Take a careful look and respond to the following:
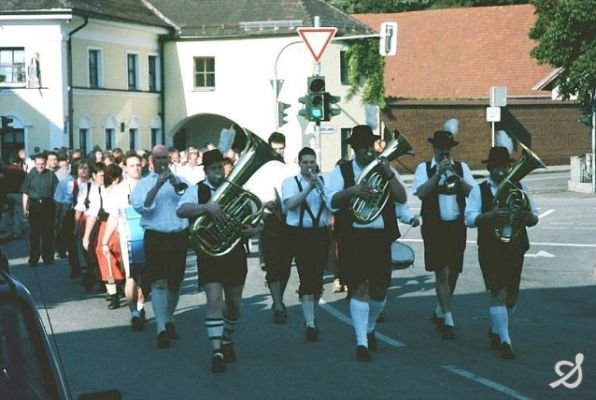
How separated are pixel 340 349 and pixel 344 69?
4416 centimetres

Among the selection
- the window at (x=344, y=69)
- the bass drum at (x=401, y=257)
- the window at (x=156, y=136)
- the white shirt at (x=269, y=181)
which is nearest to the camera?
the white shirt at (x=269, y=181)

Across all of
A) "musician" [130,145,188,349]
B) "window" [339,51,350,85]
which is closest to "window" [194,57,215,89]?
"window" [339,51,350,85]

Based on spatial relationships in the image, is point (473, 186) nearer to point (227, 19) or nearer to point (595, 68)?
point (595, 68)

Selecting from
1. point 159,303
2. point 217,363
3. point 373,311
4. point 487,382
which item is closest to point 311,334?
point 373,311

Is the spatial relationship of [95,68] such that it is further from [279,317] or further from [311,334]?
[311,334]

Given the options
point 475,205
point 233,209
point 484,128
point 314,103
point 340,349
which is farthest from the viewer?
point 484,128

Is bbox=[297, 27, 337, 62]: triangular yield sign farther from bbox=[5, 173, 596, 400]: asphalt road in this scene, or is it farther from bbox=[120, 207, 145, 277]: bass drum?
bbox=[120, 207, 145, 277]: bass drum

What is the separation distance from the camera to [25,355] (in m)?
4.40

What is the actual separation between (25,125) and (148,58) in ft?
30.7

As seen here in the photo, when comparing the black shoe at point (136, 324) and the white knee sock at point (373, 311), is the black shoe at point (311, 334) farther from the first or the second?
the black shoe at point (136, 324)

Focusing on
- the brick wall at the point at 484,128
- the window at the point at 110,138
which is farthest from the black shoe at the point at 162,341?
the brick wall at the point at 484,128

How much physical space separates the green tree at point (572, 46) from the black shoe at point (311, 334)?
26373 millimetres

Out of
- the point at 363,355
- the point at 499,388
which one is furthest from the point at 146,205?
the point at 499,388

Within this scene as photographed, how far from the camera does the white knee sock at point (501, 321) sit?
11.2 metres
